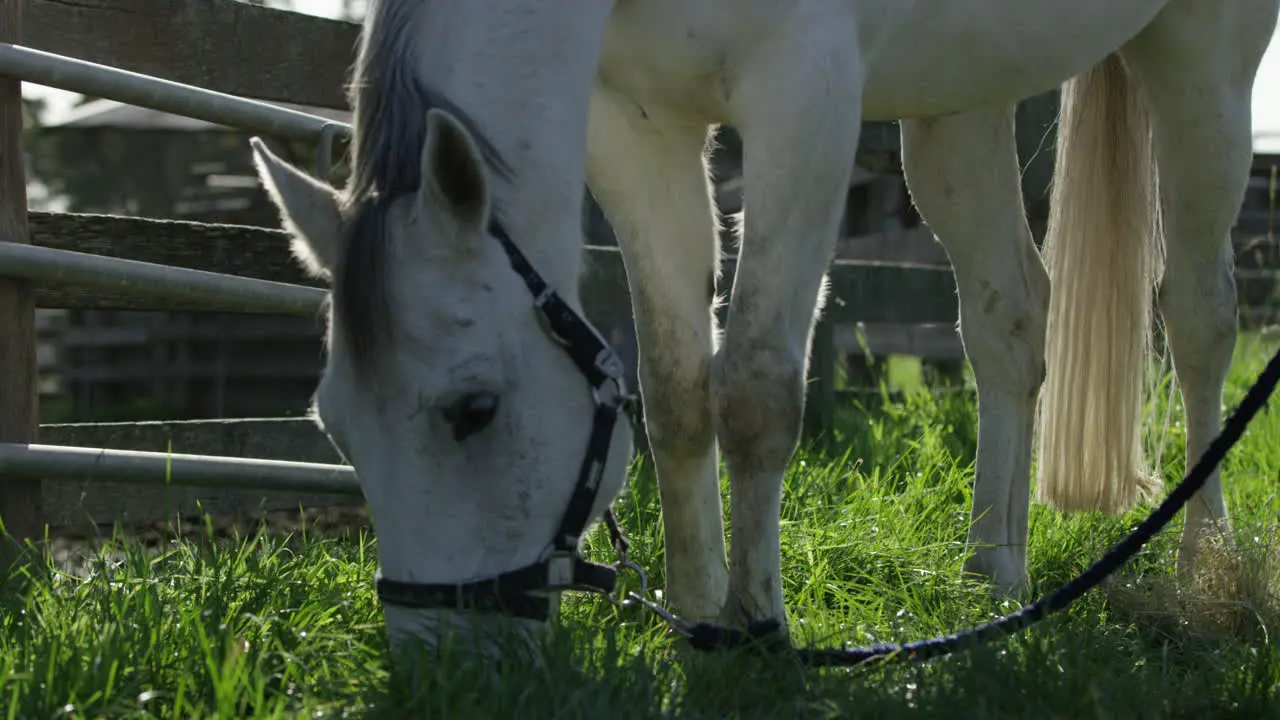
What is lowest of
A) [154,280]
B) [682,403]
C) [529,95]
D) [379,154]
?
[682,403]

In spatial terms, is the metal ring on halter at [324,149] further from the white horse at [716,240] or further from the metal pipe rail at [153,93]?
the white horse at [716,240]

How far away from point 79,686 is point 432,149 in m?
0.90

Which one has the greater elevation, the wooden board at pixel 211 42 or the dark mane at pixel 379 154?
the wooden board at pixel 211 42

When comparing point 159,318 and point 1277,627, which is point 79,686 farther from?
point 159,318

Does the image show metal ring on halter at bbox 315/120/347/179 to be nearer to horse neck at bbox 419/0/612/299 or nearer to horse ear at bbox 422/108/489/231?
horse neck at bbox 419/0/612/299

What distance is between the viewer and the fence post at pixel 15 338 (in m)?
2.99

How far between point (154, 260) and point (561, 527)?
1914mm

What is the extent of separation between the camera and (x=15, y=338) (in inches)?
119

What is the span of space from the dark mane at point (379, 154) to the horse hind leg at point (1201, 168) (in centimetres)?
212

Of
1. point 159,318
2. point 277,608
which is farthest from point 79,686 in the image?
point 159,318

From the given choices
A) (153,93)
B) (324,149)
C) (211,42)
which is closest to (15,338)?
(153,93)

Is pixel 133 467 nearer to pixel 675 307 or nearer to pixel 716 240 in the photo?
pixel 675 307

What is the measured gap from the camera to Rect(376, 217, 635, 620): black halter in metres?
1.93

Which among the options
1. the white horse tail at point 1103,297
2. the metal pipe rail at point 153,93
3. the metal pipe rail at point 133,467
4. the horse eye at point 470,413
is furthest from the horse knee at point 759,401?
the white horse tail at point 1103,297
